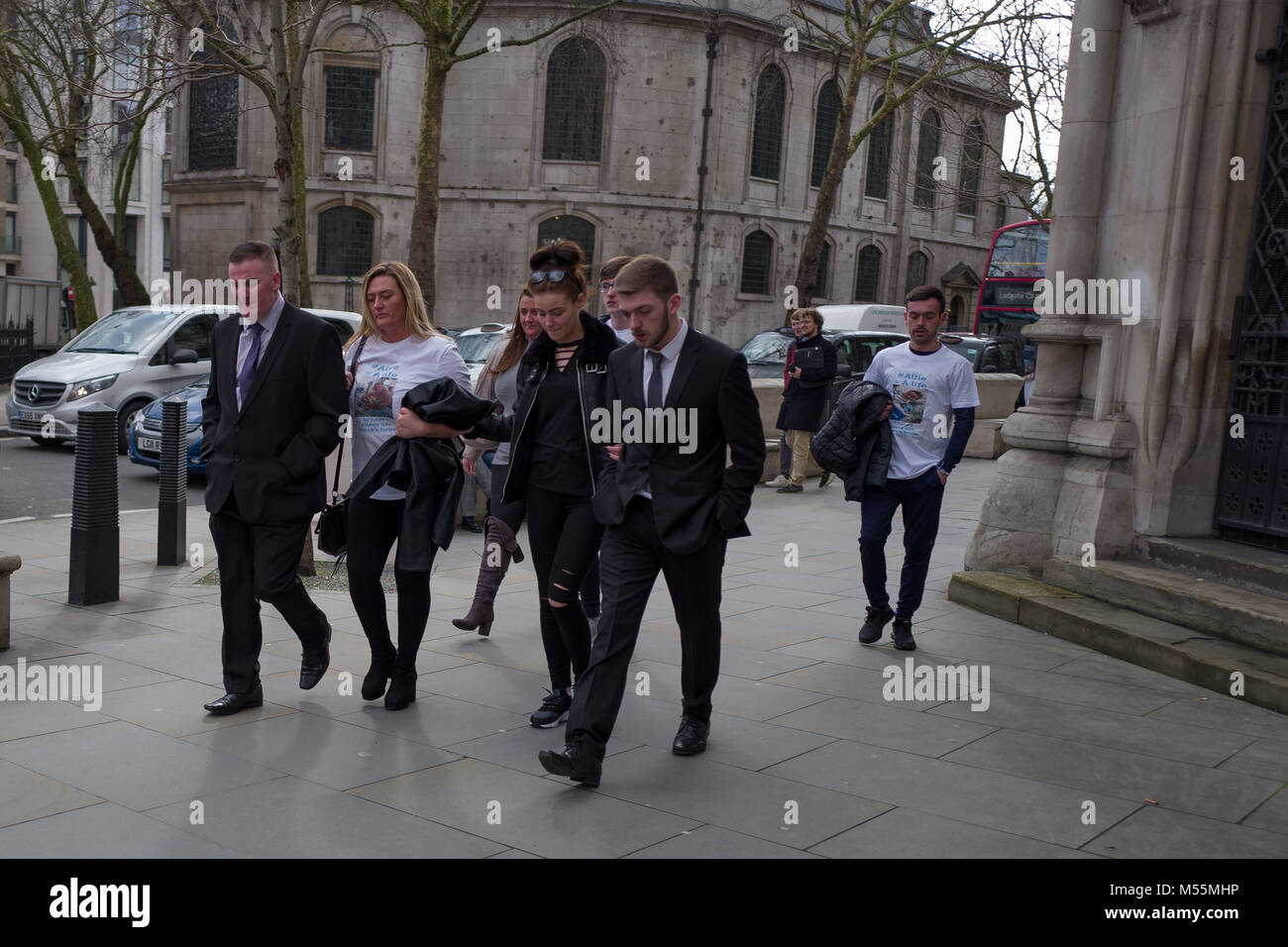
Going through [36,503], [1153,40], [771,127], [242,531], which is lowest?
[36,503]

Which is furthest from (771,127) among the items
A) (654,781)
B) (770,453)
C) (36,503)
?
(654,781)

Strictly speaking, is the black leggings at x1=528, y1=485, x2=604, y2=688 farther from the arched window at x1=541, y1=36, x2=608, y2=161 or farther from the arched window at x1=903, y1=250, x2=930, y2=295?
the arched window at x1=903, y1=250, x2=930, y2=295

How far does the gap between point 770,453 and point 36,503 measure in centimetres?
782

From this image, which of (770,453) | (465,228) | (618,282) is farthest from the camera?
(465,228)

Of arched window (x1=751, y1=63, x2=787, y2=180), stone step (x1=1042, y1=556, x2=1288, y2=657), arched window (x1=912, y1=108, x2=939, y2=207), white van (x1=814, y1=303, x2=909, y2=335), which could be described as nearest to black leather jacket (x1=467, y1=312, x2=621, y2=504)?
stone step (x1=1042, y1=556, x2=1288, y2=657)

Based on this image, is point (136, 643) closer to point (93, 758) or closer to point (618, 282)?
point (93, 758)

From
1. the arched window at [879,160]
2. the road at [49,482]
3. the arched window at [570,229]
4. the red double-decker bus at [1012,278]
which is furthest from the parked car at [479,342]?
the arched window at [879,160]

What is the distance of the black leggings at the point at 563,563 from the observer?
198 inches

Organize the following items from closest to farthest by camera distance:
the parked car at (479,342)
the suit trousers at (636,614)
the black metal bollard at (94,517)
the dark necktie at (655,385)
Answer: the suit trousers at (636,614) < the dark necktie at (655,385) < the black metal bollard at (94,517) < the parked car at (479,342)

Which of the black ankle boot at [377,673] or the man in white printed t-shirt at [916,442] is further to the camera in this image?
the man in white printed t-shirt at [916,442]

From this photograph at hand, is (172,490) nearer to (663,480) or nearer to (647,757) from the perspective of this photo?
(647,757)

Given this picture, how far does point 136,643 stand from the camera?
6.45 meters

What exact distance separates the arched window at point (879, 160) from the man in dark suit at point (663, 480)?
39606 millimetres

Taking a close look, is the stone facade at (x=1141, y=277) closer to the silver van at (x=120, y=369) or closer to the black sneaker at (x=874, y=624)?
the black sneaker at (x=874, y=624)
